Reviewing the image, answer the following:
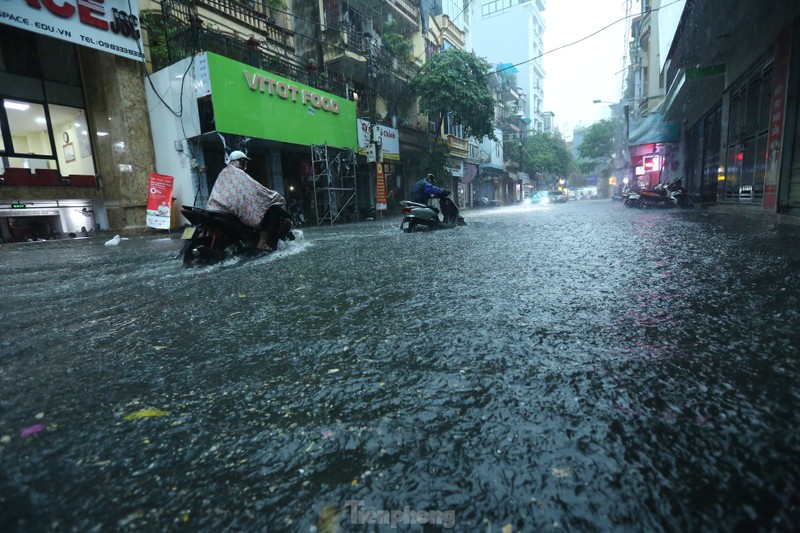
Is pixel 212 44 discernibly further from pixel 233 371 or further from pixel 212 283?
pixel 233 371

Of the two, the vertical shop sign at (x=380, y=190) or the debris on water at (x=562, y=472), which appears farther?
the vertical shop sign at (x=380, y=190)

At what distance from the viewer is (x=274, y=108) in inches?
493

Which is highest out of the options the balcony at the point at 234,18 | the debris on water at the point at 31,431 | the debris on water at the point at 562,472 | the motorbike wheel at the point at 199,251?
the balcony at the point at 234,18

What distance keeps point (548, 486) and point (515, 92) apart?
151 feet

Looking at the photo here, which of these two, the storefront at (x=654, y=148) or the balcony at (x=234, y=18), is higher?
the balcony at (x=234, y=18)

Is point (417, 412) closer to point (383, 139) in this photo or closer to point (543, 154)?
point (383, 139)

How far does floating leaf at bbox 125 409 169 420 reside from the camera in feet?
4.03

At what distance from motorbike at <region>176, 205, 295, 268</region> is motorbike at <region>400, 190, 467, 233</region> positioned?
3.67 metres

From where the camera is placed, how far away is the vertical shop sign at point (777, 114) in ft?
21.7

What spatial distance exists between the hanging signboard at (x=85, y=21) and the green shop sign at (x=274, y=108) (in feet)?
8.10

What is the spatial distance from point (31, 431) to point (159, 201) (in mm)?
11483

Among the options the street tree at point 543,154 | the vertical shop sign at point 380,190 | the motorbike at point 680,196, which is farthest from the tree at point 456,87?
the street tree at point 543,154

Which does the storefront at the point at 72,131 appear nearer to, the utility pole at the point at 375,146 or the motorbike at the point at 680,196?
the utility pole at the point at 375,146

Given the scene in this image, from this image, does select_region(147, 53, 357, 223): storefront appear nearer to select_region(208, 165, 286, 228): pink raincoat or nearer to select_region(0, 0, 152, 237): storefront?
select_region(0, 0, 152, 237): storefront
